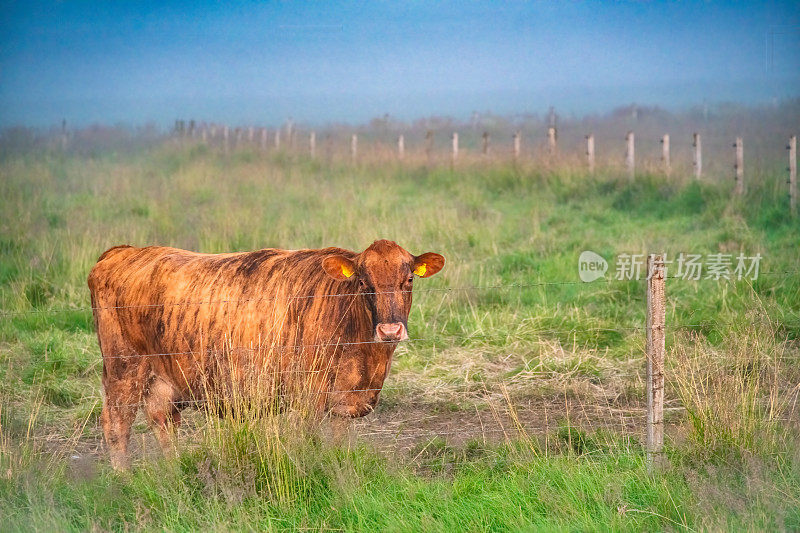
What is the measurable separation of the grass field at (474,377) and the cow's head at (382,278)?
41 cm

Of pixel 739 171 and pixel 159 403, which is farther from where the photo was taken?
pixel 739 171

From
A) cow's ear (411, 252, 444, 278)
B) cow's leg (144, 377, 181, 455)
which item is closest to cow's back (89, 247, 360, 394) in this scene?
cow's leg (144, 377, 181, 455)

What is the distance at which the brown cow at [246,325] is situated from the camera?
507 centimetres

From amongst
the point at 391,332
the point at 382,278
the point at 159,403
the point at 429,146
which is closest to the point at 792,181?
the point at 382,278

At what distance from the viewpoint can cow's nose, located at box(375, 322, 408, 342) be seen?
4758mm

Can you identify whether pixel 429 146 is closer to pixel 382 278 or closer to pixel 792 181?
pixel 792 181

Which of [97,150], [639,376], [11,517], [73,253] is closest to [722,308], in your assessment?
[639,376]

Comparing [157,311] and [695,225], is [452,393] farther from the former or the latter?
[695,225]

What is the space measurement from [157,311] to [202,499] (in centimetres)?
157

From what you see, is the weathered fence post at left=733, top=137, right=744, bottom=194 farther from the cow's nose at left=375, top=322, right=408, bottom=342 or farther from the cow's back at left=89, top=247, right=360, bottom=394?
the cow's nose at left=375, top=322, right=408, bottom=342

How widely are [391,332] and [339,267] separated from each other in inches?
24.4

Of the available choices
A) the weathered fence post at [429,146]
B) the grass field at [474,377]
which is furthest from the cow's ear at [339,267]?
the weathered fence post at [429,146]

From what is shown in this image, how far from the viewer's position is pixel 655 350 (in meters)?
4.77

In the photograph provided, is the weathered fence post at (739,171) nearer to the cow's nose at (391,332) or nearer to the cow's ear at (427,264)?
the cow's ear at (427,264)
